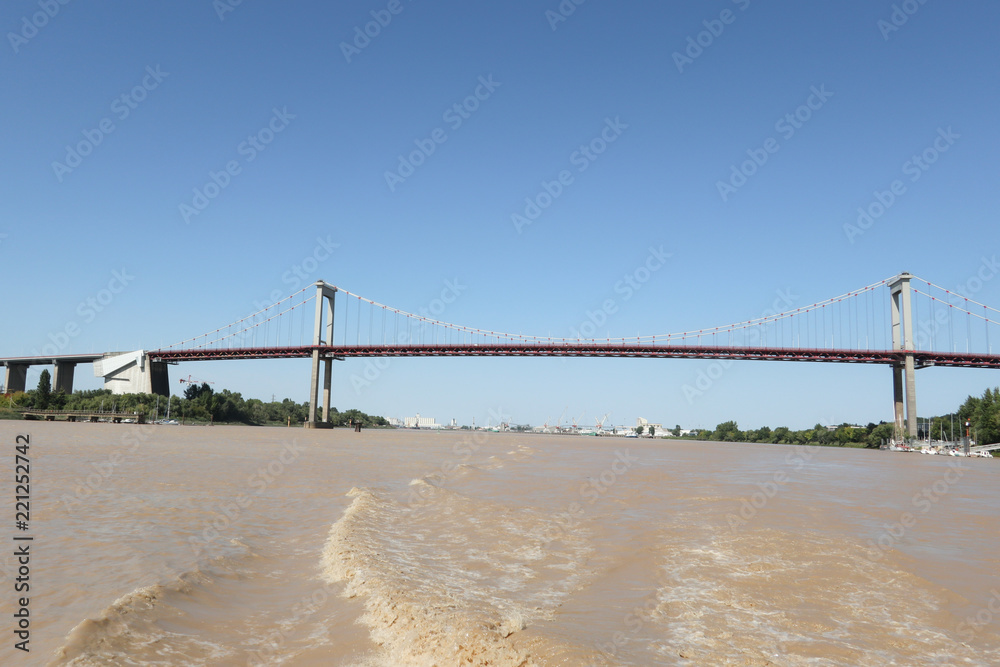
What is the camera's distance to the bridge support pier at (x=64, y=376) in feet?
228

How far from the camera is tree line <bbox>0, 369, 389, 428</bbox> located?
5875 centimetres

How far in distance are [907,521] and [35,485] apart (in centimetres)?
1307

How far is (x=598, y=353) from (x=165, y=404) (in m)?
51.3

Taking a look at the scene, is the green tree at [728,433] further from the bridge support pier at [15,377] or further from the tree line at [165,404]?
the bridge support pier at [15,377]

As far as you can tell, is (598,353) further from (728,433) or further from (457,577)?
(728,433)

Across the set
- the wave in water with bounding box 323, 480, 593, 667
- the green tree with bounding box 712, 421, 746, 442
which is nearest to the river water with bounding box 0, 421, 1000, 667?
the wave in water with bounding box 323, 480, 593, 667

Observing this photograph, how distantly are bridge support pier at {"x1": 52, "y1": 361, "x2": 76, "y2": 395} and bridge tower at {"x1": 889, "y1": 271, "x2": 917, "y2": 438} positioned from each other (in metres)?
88.3

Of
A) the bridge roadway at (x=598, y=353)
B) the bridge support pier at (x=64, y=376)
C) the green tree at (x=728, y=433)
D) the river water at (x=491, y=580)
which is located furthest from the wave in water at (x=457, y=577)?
the green tree at (x=728, y=433)

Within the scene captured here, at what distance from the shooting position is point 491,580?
200 inches

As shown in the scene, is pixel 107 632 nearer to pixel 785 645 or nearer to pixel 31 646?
pixel 31 646

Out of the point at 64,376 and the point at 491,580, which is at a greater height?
the point at 64,376

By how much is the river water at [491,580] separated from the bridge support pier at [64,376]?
74821mm

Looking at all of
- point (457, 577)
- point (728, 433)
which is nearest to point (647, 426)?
point (728, 433)

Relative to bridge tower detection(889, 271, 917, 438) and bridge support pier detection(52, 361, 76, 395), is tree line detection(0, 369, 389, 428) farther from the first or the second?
bridge tower detection(889, 271, 917, 438)
